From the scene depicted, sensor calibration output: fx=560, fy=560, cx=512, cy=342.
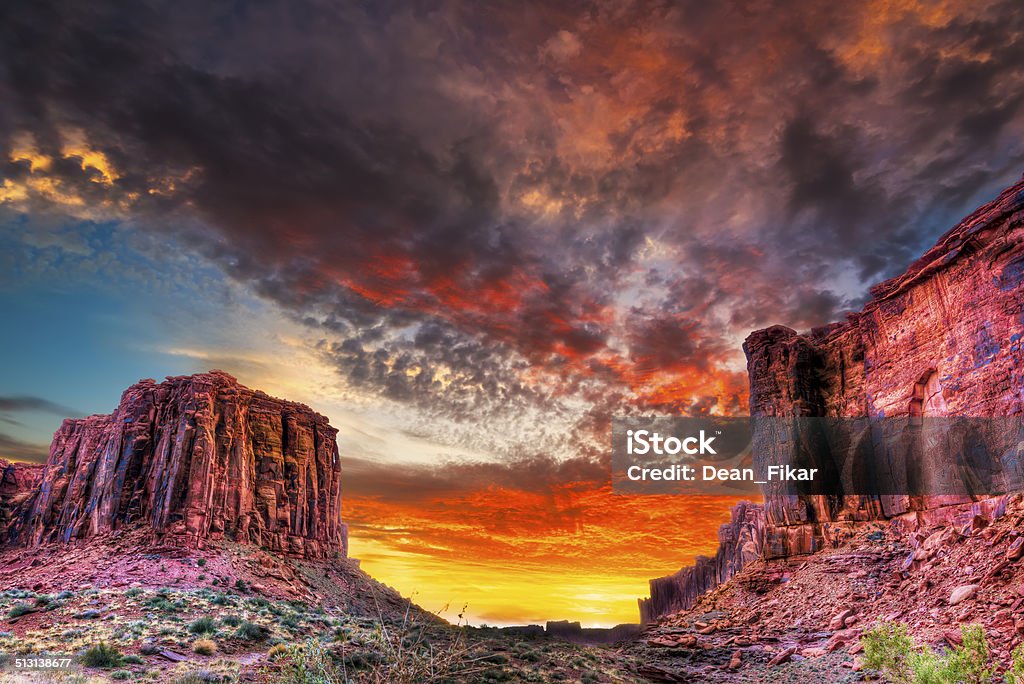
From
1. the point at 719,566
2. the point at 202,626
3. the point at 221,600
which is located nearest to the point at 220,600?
the point at 221,600

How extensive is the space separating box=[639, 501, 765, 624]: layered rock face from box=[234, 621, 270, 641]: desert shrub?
39.5m

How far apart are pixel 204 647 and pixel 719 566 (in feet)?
209

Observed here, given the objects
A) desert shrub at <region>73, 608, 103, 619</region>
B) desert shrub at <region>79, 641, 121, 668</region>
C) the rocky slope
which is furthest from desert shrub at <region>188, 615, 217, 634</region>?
the rocky slope

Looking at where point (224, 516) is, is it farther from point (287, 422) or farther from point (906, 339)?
point (906, 339)

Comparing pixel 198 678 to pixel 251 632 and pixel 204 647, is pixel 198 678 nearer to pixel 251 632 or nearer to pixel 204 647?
pixel 204 647

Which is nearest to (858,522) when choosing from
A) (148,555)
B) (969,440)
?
(969,440)

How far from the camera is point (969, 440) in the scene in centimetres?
3178

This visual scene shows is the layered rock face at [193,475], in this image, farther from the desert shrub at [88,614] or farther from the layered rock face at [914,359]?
the layered rock face at [914,359]

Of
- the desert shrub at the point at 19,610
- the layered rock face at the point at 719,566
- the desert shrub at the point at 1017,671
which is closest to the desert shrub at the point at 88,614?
the desert shrub at the point at 19,610

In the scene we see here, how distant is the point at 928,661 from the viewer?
61.3ft

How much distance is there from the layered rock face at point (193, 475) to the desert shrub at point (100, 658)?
3098cm

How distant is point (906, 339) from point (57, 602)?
55.5m

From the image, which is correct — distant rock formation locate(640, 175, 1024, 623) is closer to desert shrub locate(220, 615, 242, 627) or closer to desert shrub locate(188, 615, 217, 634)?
desert shrub locate(220, 615, 242, 627)

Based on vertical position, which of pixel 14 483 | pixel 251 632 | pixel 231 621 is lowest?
pixel 251 632
